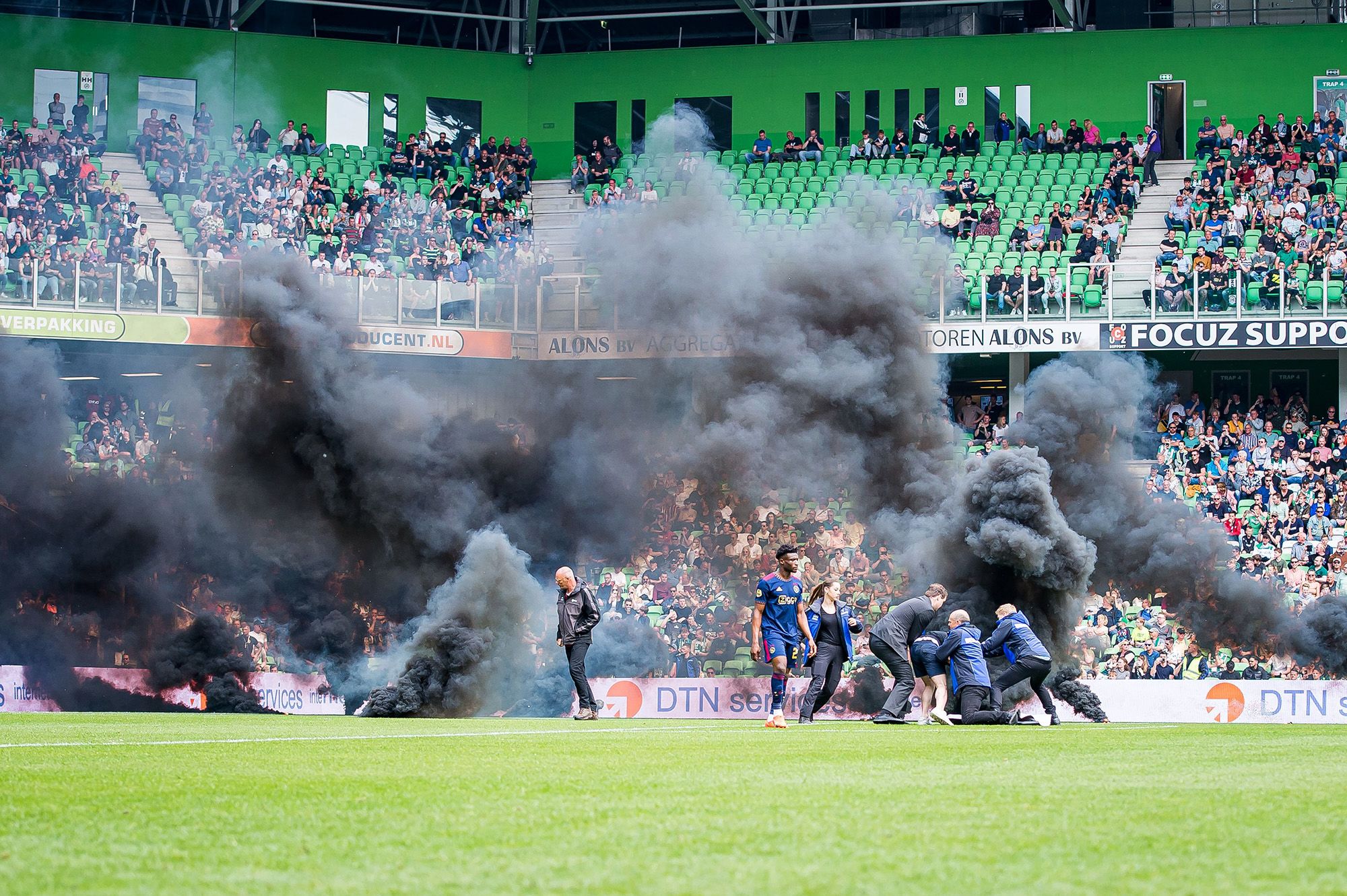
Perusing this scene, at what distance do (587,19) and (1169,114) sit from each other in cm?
1343

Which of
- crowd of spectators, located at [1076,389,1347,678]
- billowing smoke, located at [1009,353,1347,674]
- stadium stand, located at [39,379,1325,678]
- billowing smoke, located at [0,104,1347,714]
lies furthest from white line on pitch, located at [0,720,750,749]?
billowing smoke, located at [1009,353,1347,674]

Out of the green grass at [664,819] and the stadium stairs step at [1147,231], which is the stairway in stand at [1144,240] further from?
the green grass at [664,819]

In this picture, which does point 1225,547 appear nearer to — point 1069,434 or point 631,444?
point 1069,434

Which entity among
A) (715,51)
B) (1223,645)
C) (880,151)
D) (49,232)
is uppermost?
(715,51)

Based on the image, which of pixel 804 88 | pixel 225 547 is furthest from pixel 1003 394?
pixel 225 547

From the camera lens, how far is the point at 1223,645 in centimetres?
2461

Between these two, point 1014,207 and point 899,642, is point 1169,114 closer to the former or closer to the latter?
point 1014,207

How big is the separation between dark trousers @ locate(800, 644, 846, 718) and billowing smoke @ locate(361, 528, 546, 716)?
5652 mm

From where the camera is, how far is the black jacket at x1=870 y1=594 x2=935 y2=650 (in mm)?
16547

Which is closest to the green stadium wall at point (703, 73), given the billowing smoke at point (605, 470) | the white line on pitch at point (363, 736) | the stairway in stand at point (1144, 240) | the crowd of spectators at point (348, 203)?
the crowd of spectators at point (348, 203)

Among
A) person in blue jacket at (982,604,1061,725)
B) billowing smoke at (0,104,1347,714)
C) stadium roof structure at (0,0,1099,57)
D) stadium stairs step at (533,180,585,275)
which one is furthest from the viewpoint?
stadium roof structure at (0,0,1099,57)

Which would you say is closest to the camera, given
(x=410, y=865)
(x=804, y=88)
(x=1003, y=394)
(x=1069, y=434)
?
(x=410, y=865)

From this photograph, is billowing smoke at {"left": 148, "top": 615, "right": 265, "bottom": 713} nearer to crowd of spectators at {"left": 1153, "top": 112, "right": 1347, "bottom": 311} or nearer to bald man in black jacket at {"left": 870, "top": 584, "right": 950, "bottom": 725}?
bald man in black jacket at {"left": 870, "top": 584, "right": 950, "bottom": 725}

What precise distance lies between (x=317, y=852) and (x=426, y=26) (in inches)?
1364
